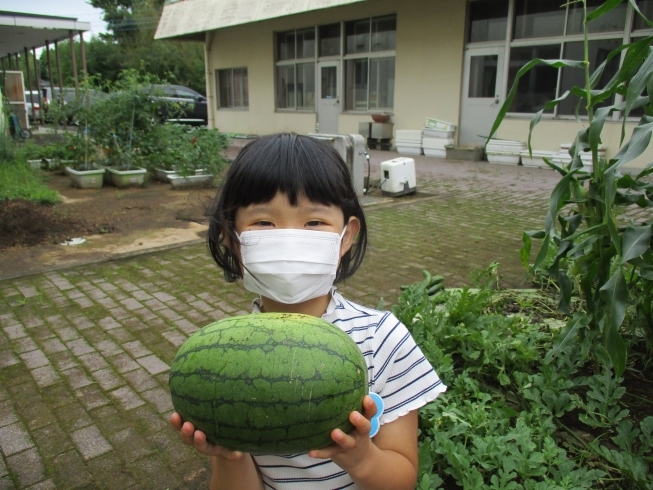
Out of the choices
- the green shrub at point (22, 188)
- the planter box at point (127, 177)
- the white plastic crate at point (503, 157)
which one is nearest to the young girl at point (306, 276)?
the green shrub at point (22, 188)

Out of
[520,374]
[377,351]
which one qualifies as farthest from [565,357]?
[377,351]

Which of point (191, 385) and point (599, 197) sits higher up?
point (599, 197)

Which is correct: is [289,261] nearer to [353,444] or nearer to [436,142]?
[353,444]

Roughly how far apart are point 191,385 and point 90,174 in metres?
9.55

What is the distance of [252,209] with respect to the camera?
1.48 m

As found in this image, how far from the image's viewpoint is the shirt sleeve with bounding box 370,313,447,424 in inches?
56.6

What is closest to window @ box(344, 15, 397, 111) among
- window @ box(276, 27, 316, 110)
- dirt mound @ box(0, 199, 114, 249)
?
window @ box(276, 27, 316, 110)

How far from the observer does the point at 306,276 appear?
1512 mm

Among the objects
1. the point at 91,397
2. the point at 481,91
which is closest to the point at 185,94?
the point at 481,91

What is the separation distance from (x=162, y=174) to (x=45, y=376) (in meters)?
7.77

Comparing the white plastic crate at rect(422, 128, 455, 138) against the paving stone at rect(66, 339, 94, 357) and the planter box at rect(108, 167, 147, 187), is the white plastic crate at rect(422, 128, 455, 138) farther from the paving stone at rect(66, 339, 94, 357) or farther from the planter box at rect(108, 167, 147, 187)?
the paving stone at rect(66, 339, 94, 357)

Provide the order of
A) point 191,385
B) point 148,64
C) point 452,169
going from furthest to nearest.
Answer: point 148,64, point 452,169, point 191,385

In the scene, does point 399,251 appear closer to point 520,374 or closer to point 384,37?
point 520,374

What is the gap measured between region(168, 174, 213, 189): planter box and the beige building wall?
722 cm
